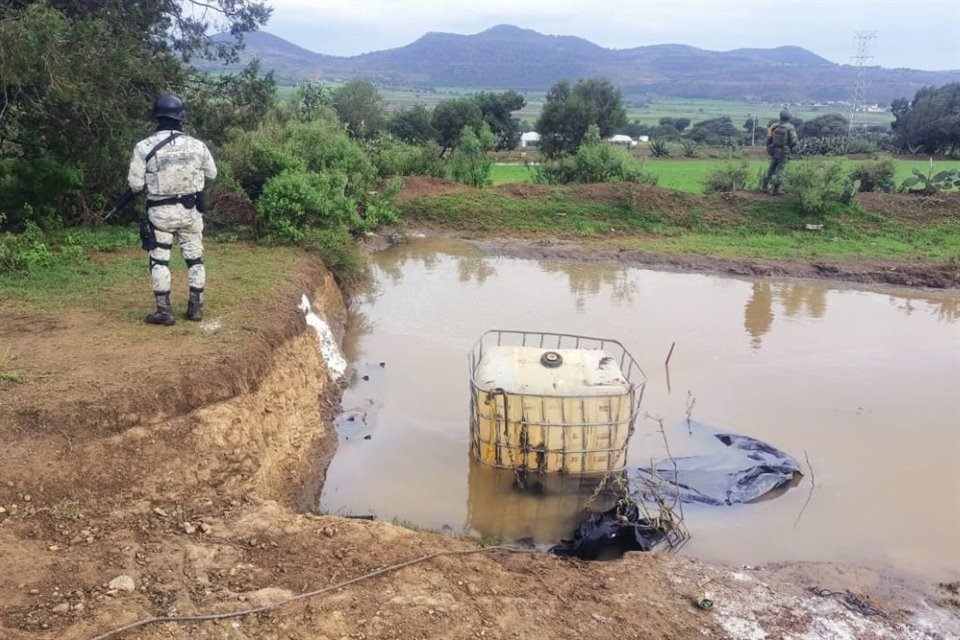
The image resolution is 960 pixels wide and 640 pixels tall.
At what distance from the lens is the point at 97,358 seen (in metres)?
7.20

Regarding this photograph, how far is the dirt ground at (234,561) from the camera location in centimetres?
498

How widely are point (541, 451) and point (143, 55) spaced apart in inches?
333

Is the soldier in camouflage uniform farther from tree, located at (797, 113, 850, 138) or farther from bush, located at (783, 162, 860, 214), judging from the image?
tree, located at (797, 113, 850, 138)

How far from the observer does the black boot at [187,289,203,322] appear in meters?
8.41

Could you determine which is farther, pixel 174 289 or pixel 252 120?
pixel 252 120

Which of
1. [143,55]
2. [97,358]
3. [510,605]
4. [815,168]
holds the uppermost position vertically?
[143,55]

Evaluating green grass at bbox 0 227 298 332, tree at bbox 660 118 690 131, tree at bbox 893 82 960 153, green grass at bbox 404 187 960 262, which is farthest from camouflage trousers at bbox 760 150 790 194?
tree at bbox 660 118 690 131

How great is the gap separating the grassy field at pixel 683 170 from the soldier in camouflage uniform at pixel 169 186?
1971 cm

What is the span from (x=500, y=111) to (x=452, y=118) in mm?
4470

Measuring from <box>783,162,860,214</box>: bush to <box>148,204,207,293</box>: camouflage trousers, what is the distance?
1662 cm

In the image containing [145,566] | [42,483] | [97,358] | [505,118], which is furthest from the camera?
[505,118]

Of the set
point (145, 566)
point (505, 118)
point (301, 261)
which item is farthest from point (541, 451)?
point (505, 118)

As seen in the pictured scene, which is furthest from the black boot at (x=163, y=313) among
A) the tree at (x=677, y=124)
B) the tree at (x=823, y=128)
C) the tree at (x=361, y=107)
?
the tree at (x=677, y=124)

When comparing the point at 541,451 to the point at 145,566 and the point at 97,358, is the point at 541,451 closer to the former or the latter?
the point at 145,566
